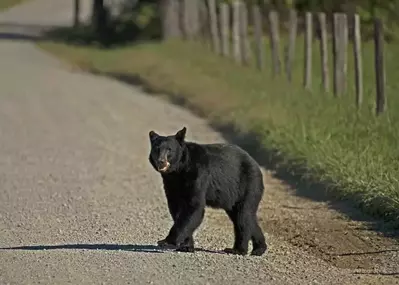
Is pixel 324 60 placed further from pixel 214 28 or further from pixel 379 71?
pixel 214 28

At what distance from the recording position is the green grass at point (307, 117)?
418 inches

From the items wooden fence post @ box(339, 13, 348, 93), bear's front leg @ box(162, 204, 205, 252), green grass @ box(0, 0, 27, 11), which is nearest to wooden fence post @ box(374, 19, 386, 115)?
wooden fence post @ box(339, 13, 348, 93)

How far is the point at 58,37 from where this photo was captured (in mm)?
47875

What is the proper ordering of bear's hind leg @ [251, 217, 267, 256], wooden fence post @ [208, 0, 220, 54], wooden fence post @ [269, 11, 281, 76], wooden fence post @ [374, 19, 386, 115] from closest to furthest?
1. bear's hind leg @ [251, 217, 267, 256]
2. wooden fence post @ [374, 19, 386, 115]
3. wooden fence post @ [269, 11, 281, 76]
4. wooden fence post @ [208, 0, 220, 54]

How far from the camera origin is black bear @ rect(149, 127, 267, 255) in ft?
26.5

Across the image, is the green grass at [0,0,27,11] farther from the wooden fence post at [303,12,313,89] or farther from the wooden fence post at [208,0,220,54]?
the wooden fence post at [303,12,313,89]

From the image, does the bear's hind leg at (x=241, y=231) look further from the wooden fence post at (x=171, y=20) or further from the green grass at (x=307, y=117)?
the wooden fence post at (x=171, y=20)

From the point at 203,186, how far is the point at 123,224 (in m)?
1.70

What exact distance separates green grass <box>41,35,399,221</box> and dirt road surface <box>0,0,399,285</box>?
34cm

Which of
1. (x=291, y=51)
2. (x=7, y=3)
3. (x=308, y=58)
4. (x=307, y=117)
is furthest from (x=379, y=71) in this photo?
(x=7, y=3)

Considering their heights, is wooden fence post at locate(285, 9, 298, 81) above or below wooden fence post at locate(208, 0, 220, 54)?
above

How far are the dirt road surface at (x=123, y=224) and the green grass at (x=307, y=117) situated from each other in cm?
34

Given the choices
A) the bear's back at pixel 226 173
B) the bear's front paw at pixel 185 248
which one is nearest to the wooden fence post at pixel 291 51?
the bear's back at pixel 226 173

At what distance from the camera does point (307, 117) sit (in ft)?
47.5
